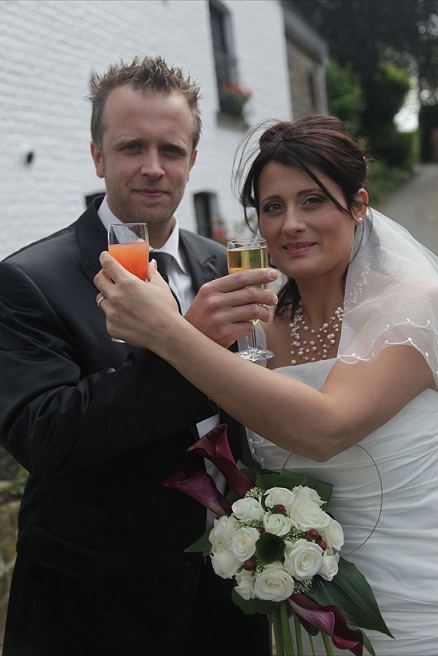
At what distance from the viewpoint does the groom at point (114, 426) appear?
64.5 inches

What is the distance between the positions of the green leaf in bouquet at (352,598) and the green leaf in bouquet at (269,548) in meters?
0.14

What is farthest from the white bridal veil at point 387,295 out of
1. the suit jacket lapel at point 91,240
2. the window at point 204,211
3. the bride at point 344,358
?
the window at point 204,211

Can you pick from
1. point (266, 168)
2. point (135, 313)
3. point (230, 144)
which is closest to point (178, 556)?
point (135, 313)

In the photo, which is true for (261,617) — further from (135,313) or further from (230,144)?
(230,144)

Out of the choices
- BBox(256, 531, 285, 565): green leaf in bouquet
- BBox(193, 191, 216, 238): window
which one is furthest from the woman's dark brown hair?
BBox(193, 191, 216, 238): window

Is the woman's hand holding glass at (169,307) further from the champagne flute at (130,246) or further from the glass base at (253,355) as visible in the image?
the glass base at (253,355)

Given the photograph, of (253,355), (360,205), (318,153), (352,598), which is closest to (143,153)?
(318,153)

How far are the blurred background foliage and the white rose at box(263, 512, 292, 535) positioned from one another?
533 cm

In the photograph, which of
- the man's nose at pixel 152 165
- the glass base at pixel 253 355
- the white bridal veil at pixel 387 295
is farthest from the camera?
the man's nose at pixel 152 165

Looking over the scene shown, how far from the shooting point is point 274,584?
156 centimetres

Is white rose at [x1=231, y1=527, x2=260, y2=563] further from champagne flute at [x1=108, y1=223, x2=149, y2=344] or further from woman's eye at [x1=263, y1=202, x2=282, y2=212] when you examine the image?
woman's eye at [x1=263, y1=202, x2=282, y2=212]

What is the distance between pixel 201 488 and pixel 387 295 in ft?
2.70

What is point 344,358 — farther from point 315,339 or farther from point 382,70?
point 382,70

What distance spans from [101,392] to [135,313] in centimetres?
24
